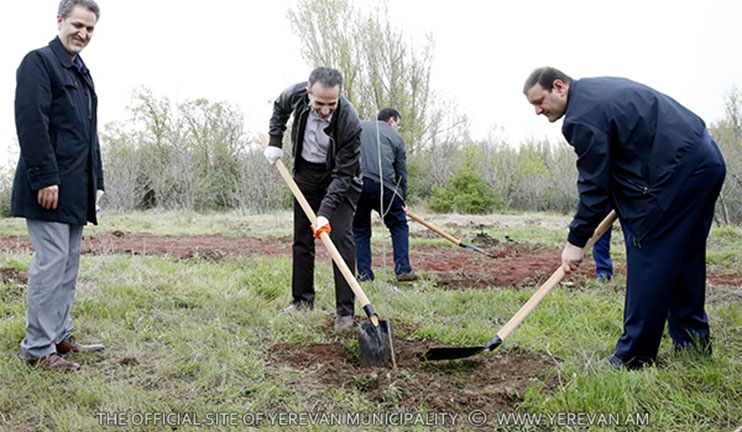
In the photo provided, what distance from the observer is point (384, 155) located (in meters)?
5.57

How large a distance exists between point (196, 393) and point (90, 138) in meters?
1.66

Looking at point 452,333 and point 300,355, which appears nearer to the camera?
point 300,355

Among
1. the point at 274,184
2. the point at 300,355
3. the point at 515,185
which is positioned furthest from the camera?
the point at 515,185

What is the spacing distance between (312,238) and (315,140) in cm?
79

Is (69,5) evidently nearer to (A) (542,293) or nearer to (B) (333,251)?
(B) (333,251)

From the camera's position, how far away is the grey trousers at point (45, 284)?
2746 millimetres

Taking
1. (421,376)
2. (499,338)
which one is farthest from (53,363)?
(499,338)

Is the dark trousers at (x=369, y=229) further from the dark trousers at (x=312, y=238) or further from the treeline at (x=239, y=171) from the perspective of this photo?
the treeline at (x=239, y=171)

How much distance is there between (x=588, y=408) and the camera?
2.34 m

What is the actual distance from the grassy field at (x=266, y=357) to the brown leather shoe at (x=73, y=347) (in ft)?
0.20

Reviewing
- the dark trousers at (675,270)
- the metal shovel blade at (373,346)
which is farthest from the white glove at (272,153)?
the dark trousers at (675,270)

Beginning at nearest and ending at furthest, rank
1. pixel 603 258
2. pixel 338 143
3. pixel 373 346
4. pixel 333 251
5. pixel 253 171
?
pixel 373 346, pixel 333 251, pixel 338 143, pixel 603 258, pixel 253 171

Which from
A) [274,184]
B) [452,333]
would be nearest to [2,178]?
[274,184]

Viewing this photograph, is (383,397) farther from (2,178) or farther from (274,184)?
(2,178)
